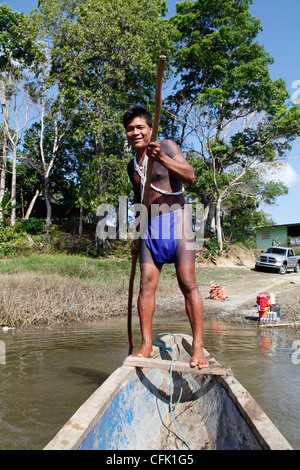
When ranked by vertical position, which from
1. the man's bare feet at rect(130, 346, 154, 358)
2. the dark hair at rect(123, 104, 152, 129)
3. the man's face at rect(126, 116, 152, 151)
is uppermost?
the dark hair at rect(123, 104, 152, 129)

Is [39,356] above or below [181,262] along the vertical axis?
below

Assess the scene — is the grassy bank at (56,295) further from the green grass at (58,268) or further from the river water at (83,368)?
the river water at (83,368)

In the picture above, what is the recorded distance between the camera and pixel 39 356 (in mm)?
5602

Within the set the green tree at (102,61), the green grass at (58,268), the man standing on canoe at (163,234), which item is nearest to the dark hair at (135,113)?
the man standing on canoe at (163,234)

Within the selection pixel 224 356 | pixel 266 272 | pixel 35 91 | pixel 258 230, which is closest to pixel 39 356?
pixel 224 356

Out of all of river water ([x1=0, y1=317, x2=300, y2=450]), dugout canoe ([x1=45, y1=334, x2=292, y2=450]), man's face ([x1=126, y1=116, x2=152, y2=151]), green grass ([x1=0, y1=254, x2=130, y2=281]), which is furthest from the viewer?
green grass ([x1=0, y1=254, x2=130, y2=281])

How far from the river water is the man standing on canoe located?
1292 mm

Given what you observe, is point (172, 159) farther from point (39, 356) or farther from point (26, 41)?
point (26, 41)

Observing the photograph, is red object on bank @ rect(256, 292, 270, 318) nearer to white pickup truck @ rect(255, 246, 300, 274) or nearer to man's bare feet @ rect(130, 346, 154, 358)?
man's bare feet @ rect(130, 346, 154, 358)

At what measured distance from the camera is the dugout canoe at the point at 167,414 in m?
1.79

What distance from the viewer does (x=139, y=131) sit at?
3006 mm

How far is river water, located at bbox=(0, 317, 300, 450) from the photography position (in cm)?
333

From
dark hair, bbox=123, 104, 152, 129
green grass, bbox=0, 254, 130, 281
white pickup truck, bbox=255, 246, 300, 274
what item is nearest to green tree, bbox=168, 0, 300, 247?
white pickup truck, bbox=255, 246, 300, 274

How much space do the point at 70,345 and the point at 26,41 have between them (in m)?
17.3
